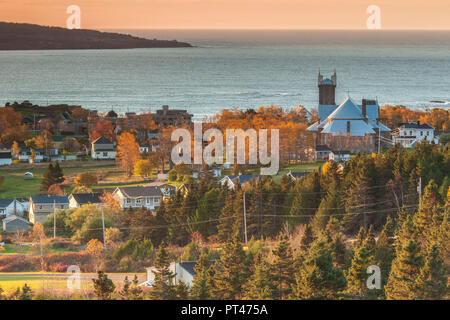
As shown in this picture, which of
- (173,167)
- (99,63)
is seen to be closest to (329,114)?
(173,167)

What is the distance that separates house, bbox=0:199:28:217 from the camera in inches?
909

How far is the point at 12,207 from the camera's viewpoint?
2323cm

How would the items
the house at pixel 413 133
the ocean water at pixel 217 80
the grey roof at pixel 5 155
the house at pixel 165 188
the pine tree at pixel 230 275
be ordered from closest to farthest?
the pine tree at pixel 230 275 → the house at pixel 165 188 → the grey roof at pixel 5 155 → the house at pixel 413 133 → the ocean water at pixel 217 80

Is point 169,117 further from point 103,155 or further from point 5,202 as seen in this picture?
point 5,202

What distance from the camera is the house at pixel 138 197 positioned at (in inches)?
898

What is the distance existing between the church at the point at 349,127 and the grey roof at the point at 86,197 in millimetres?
13284

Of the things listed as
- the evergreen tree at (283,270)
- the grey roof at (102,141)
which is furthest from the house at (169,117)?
the evergreen tree at (283,270)

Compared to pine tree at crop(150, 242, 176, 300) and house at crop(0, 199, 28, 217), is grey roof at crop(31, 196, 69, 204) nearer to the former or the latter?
house at crop(0, 199, 28, 217)

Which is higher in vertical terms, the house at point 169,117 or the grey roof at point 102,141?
the house at point 169,117

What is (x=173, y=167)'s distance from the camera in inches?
1120

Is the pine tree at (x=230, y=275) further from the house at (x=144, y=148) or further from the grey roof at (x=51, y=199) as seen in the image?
the house at (x=144, y=148)

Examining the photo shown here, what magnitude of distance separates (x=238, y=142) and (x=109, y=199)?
978 centimetres

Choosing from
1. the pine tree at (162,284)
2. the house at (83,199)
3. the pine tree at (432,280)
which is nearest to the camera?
the pine tree at (432,280)

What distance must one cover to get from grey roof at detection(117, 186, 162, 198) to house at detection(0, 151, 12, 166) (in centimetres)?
949
